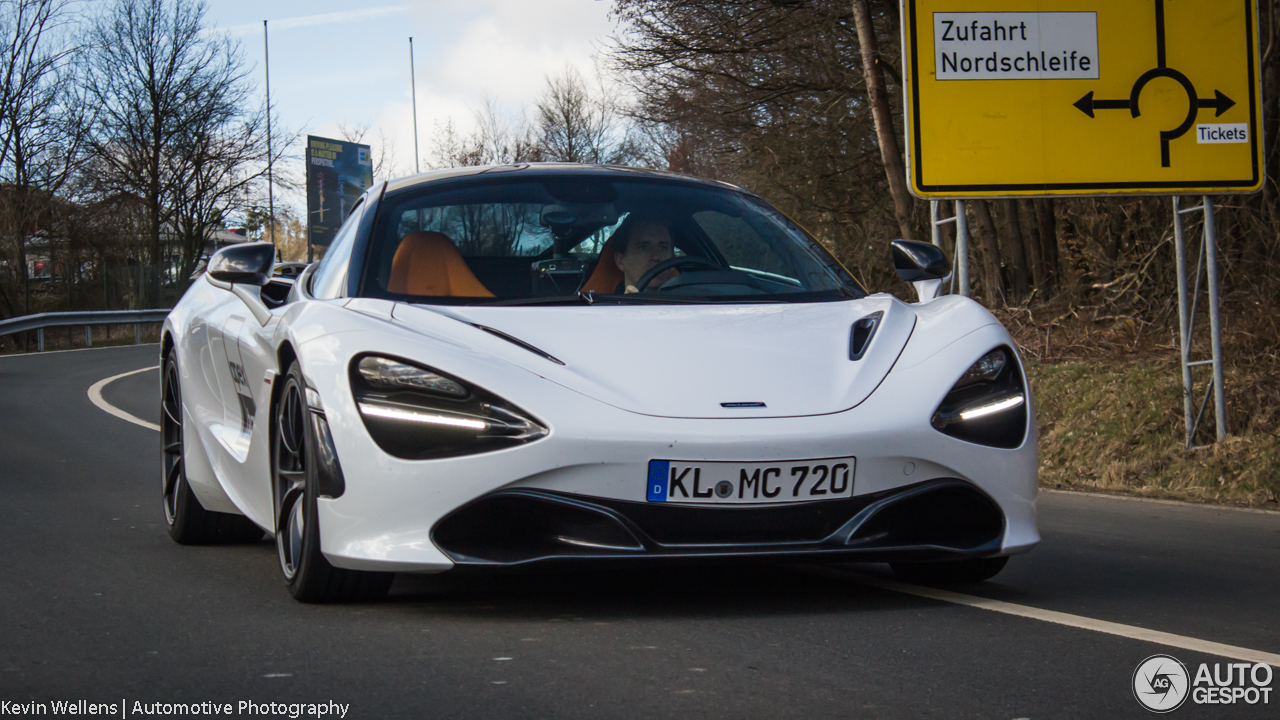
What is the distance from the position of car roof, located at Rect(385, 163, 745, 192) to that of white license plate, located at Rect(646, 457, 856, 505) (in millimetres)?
1998

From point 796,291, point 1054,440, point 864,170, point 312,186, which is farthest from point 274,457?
point 312,186

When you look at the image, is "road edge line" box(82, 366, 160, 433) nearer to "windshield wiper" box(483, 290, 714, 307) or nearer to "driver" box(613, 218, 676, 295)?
"driver" box(613, 218, 676, 295)

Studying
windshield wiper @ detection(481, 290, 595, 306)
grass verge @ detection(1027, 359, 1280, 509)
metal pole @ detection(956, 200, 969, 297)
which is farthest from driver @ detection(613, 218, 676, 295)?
metal pole @ detection(956, 200, 969, 297)

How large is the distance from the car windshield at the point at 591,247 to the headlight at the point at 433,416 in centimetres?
77

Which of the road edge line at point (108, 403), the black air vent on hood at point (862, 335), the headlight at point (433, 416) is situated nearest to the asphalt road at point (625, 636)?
the headlight at point (433, 416)

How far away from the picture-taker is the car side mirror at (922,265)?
530 centimetres

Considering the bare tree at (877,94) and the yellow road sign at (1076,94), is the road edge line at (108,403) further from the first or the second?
the bare tree at (877,94)

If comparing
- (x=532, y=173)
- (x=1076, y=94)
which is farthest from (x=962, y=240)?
(x=532, y=173)

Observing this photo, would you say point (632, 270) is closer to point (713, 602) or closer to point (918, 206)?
point (713, 602)

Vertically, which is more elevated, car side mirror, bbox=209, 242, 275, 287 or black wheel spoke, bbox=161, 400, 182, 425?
car side mirror, bbox=209, 242, 275, 287

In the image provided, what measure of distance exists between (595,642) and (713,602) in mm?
683

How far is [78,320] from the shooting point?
112ft

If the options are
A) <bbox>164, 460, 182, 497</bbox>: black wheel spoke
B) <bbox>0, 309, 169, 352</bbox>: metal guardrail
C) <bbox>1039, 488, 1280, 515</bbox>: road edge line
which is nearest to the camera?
<bbox>164, 460, 182, 497</bbox>: black wheel spoke

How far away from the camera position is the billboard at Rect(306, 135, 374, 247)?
5381 centimetres
